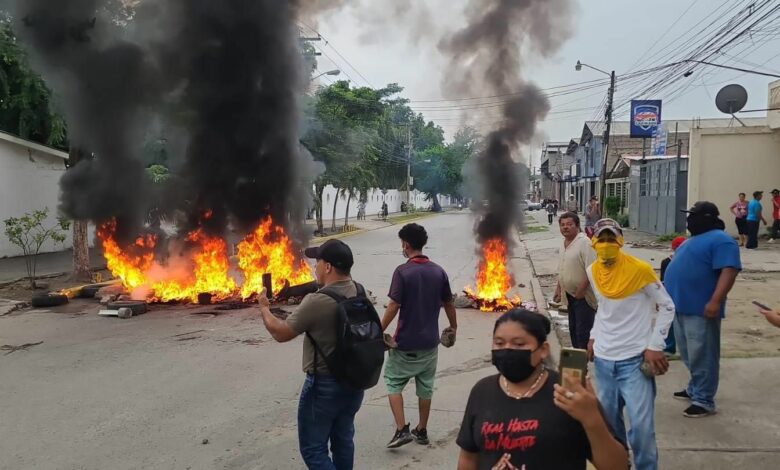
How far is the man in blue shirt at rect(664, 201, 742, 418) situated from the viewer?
370 centimetres

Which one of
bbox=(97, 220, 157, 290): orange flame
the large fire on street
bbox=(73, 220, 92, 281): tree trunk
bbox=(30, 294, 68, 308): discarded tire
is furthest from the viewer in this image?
bbox=(73, 220, 92, 281): tree trunk

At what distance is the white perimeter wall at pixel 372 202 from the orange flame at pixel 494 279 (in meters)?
18.1

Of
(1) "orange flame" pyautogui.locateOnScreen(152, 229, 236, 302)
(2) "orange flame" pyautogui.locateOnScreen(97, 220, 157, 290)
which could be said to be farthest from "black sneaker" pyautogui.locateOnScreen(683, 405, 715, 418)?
(2) "orange flame" pyautogui.locateOnScreen(97, 220, 157, 290)

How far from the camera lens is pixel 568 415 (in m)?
1.75

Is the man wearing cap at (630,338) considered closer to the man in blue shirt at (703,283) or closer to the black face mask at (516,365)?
the man in blue shirt at (703,283)

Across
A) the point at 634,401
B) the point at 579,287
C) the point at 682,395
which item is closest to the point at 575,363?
the point at 634,401

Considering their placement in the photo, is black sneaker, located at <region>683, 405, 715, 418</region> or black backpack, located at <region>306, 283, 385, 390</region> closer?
black backpack, located at <region>306, 283, 385, 390</region>

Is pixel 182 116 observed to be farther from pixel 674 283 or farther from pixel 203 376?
pixel 674 283

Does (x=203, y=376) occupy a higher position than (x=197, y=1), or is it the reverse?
(x=197, y=1)

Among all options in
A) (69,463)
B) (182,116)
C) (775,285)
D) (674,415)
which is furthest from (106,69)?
(775,285)

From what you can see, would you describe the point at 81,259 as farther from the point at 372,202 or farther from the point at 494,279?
the point at 372,202

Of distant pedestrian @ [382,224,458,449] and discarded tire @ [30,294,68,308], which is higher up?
distant pedestrian @ [382,224,458,449]

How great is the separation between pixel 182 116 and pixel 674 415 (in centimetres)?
1012

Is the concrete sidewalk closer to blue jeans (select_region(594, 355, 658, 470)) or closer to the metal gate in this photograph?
blue jeans (select_region(594, 355, 658, 470))
